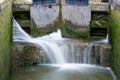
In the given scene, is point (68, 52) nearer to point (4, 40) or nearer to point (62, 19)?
point (62, 19)

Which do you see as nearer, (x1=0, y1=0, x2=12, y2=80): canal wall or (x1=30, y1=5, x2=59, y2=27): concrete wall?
(x1=0, y1=0, x2=12, y2=80): canal wall

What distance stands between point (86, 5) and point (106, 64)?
7.10 ft

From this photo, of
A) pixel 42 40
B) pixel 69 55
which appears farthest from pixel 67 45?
pixel 42 40

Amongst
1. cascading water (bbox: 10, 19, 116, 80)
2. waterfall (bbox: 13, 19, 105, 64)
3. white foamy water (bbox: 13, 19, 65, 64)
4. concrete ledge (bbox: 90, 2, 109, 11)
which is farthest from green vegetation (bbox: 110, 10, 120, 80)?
white foamy water (bbox: 13, 19, 65, 64)

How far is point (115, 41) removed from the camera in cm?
876

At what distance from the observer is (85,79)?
836 cm

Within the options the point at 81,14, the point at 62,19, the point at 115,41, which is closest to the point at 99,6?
the point at 81,14

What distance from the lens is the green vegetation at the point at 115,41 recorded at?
8.28 metres

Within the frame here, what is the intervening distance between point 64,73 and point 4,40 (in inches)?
72.6

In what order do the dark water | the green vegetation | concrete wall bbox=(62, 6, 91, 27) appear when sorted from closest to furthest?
1. the green vegetation
2. the dark water
3. concrete wall bbox=(62, 6, 91, 27)

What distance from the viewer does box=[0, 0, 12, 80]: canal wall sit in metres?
7.57

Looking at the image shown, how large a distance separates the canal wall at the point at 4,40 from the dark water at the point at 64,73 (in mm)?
525

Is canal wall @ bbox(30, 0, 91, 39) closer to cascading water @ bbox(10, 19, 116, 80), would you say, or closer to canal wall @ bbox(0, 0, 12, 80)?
cascading water @ bbox(10, 19, 116, 80)

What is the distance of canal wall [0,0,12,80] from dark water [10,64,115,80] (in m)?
0.53
